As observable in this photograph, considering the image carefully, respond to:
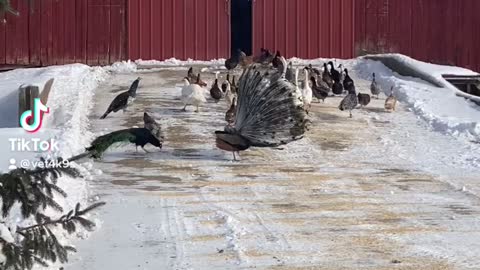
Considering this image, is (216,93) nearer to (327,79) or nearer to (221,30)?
(327,79)

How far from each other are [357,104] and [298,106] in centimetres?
489

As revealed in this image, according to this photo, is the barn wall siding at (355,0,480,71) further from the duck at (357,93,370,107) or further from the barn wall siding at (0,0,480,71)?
the duck at (357,93,370,107)

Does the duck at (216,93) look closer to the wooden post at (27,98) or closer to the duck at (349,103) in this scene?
the duck at (349,103)

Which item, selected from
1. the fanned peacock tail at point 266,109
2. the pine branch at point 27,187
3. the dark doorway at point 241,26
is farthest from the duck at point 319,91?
the pine branch at point 27,187

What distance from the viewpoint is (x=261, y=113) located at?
45.6 feet

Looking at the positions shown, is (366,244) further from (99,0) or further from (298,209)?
(99,0)

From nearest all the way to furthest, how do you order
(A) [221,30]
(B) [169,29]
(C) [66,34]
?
1. (C) [66,34]
2. (B) [169,29]
3. (A) [221,30]

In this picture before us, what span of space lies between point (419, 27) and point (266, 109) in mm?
14577

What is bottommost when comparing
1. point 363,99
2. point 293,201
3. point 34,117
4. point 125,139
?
point 293,201

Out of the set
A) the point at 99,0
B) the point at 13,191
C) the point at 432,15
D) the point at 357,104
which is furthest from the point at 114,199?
the point at 432,15

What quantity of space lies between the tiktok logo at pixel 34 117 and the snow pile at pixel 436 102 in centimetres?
663

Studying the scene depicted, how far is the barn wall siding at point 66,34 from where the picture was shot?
26.0m

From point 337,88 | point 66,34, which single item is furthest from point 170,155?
point 66,34

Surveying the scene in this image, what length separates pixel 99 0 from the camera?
26.2 m
